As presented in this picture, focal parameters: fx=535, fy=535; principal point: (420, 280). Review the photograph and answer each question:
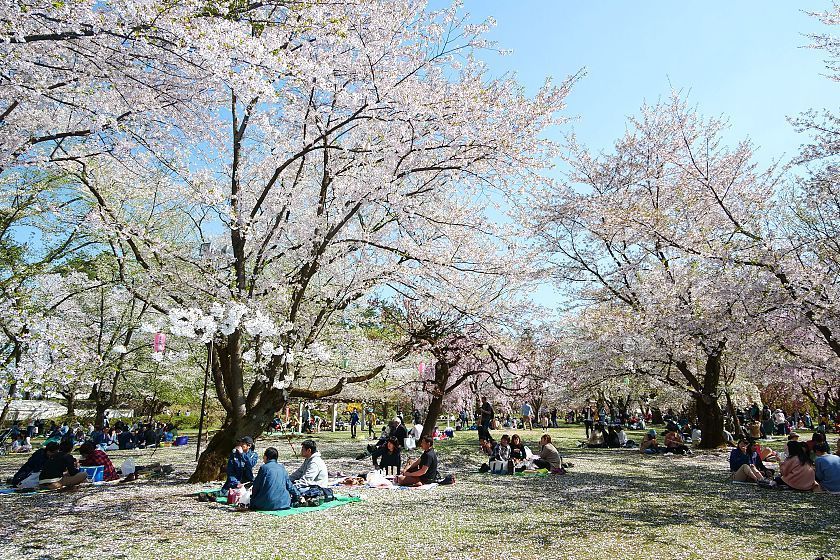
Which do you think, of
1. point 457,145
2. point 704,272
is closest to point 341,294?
point 457,145

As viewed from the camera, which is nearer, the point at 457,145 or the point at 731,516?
the point at 731,516

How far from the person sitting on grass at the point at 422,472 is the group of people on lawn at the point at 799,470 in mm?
6338

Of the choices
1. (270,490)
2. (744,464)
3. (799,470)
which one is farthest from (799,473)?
(270,490)

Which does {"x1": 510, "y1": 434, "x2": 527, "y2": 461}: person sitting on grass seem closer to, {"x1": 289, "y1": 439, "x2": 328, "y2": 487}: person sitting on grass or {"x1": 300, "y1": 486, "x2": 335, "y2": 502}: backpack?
{"x1": 289, "y1": 439, "x2": 328, "y2": 487}: person sitting on grass

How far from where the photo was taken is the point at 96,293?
21250 millimetres

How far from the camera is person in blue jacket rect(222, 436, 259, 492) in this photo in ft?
31.5

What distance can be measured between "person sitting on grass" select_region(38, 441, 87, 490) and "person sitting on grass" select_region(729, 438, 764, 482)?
1345 centimetres

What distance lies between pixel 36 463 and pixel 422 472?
8035mm

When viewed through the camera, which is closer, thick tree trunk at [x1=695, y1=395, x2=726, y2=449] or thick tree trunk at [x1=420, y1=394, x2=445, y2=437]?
thick tree trunk at [x1=695, y1=395, x2=726, y2=449]

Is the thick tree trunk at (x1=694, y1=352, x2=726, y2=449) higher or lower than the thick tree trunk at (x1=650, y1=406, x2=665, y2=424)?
below

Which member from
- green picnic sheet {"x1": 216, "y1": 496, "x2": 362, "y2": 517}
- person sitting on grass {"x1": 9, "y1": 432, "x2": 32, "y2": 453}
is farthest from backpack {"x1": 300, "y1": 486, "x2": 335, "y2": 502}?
person sitting on grass {"x1": 9, "y1": 432, "x2": 32, "y2": 453}

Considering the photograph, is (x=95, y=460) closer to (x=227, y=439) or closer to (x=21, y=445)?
(x=227, y=439)

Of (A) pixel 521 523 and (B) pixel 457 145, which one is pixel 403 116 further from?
(A) pixel 521 523

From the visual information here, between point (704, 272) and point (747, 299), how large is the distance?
10.5 ft
